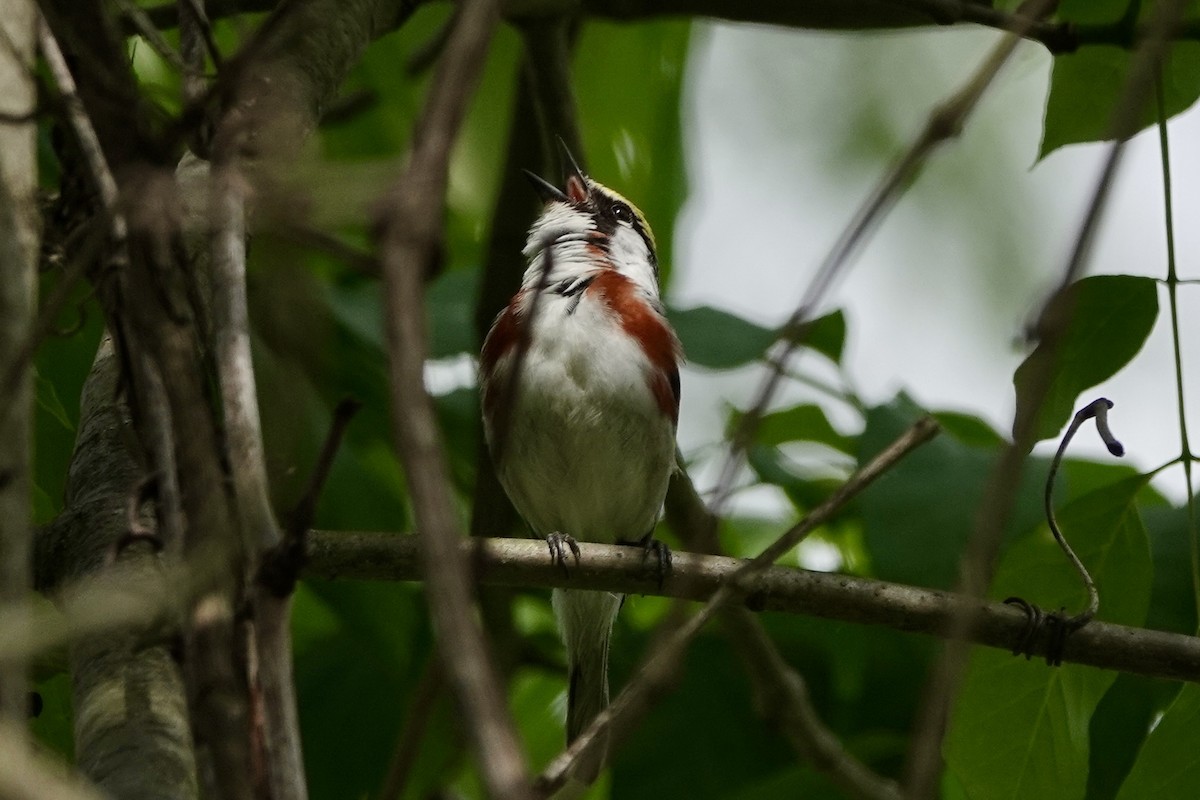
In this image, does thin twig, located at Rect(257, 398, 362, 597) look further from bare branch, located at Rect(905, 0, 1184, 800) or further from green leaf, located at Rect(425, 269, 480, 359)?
green leaf, located at Rect(425, 269, 480, 359)

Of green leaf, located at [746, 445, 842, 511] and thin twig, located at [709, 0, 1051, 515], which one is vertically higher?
thin twig, located at [709, 0, 1051, 515]

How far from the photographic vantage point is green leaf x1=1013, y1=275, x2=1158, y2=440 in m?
3.03

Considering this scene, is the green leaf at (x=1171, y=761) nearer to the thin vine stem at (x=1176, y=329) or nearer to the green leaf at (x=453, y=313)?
the thin vine stem at (x=1176, y=329)

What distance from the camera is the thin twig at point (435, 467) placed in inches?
37.6

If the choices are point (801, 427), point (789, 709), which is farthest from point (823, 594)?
point (801, 427)

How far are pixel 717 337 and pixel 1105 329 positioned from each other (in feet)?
4.68

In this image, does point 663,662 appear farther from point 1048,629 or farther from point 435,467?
point 1048,629

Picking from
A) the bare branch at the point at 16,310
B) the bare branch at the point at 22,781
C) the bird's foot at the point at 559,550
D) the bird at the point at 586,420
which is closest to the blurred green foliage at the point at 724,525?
the bird at the point at 586,420

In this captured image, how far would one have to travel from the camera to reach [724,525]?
17.2 ft

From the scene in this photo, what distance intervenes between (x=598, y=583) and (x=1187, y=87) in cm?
180

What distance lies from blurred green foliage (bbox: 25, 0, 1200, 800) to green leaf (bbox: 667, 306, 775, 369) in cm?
1

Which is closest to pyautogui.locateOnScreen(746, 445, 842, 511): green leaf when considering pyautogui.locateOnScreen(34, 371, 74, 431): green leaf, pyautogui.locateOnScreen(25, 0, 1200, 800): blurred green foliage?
pyautogui.locateOnScreen(25, 0, 1200, 800): blurred green foliage

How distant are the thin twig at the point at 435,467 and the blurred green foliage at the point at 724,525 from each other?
2.03ft

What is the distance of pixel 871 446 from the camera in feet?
12.2
